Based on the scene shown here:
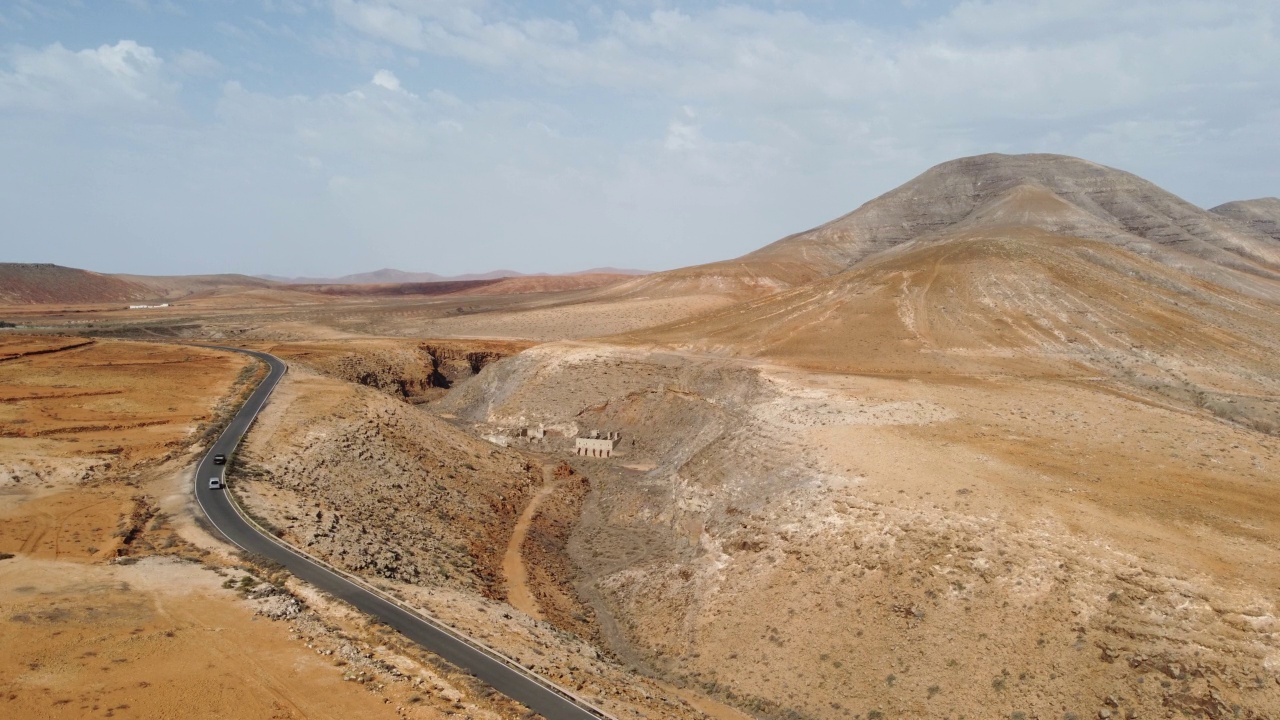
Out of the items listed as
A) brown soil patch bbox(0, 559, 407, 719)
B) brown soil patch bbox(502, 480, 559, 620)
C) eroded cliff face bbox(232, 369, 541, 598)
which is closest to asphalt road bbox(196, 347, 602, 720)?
eroded cliff face bbox(232, 369, 541, 598)

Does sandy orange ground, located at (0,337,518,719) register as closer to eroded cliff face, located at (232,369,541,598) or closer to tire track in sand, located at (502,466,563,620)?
eroded cliff face, located at (232,369,541,598)

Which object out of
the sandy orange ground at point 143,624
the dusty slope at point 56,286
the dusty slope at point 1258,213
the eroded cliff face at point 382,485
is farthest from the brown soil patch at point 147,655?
the dusty slope at point 56,286

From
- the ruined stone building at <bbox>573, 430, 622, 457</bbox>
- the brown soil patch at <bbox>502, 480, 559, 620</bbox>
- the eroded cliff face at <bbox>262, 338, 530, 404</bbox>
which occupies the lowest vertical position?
the brown soil patch at <bbox>502, 480, 559, 620</bbox>

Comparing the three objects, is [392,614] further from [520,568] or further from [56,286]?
[56,286]

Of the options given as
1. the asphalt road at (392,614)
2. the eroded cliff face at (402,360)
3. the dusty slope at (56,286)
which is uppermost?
the dusty slope at (56,286)

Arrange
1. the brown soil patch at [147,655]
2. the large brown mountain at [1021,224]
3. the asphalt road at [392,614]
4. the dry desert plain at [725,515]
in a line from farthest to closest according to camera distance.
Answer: the large brown mountain at [1021,224] → the dry desert plain at [725,515] → the asphalt road at [392,614] → the brown soil patch at [147,655]

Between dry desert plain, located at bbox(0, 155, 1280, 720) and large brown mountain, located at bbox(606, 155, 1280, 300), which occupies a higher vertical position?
large brown mountain, located at bbox(606, 155, 1280, 300)

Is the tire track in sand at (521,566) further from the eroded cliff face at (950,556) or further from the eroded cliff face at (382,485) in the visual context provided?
the eroded cliff face at (950,556)
